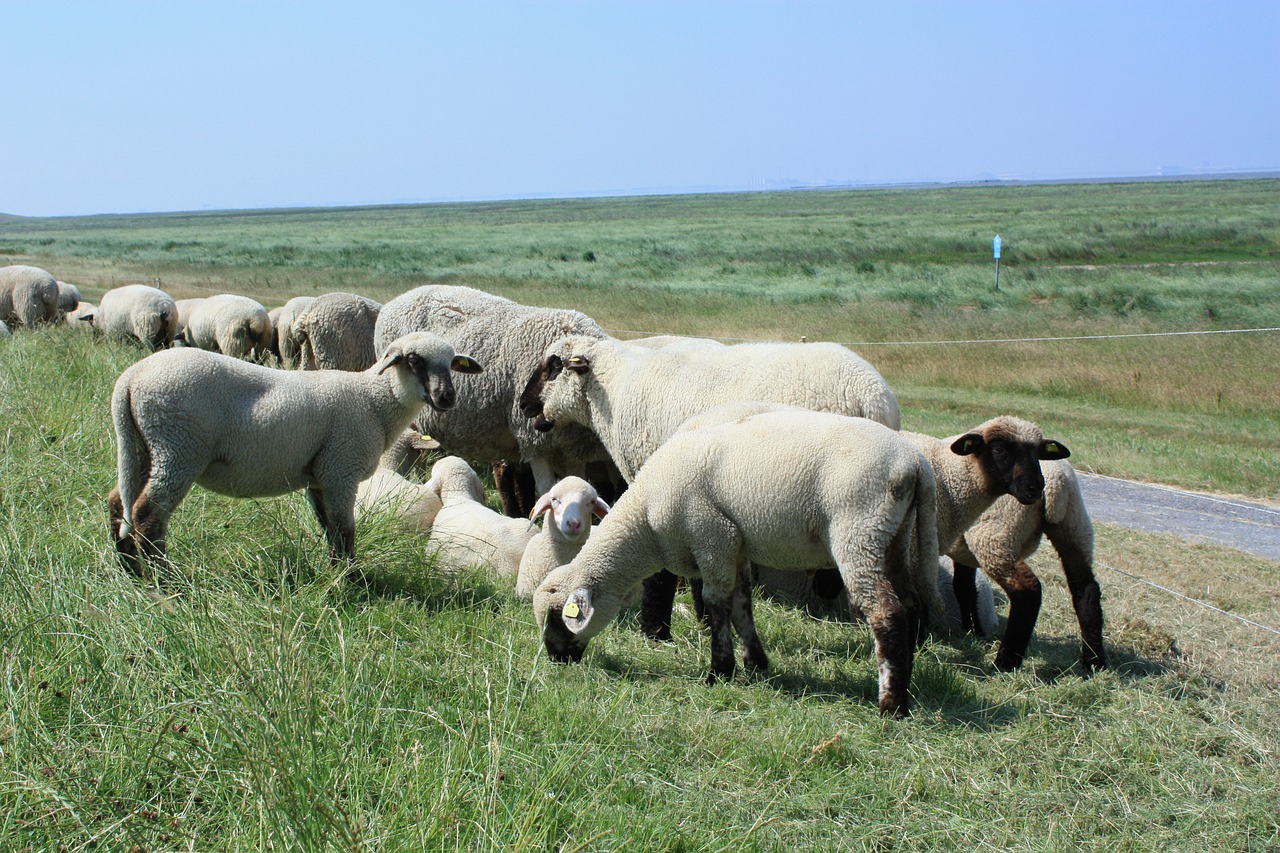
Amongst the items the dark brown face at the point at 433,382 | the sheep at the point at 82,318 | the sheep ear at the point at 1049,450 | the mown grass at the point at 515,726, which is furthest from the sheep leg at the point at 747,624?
the sheep at the point at 82,318

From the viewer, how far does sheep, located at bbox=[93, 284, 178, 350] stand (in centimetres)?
1723

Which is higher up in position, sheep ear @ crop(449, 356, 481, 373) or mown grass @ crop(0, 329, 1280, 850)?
sheep ear @ crop(449, 356, 481, 373)

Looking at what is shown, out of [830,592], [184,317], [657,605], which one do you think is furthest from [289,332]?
[830,592]

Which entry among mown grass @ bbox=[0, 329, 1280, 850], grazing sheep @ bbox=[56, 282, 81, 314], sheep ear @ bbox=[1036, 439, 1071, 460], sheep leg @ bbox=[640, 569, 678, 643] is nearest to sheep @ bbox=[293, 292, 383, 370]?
mown grass @ bbox=[0, 329, 1280, 850]

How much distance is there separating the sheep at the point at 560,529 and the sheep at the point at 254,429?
0.98 m

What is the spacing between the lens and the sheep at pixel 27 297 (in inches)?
773

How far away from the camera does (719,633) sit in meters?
5.90

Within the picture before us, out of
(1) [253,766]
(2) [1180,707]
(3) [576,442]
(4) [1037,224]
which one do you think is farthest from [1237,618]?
(4) [1037,224]

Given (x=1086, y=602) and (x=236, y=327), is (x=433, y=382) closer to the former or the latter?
(x=1086, y=602)

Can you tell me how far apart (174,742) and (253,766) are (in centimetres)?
60

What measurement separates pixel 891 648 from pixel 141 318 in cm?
1519

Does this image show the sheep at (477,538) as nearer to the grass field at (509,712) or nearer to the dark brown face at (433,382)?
the grass field at (509,712)

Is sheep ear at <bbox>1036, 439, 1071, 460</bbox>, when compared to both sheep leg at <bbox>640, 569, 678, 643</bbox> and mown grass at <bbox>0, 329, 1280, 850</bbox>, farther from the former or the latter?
sheep leg at <bbox>640, 569, 678, 643</bbox>

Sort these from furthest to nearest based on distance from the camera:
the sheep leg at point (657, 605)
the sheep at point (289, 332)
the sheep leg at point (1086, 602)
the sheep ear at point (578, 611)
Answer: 1. the sheep at point (289, 332)
2. the sheep leg at point (657, 605)
3. the sheep leg at point (1086, 602)
4. the sheep ear at point (578, 611)
